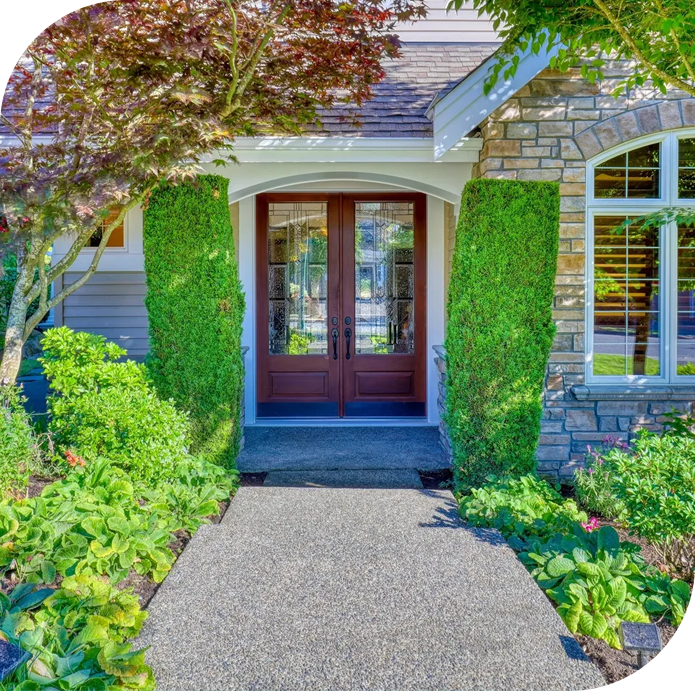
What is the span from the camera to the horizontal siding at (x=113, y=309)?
6.85 meters

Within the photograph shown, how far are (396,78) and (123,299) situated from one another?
12.2 ft

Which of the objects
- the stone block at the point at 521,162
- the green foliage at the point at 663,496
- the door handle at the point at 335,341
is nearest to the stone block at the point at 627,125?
the stone block at the point at 521,162

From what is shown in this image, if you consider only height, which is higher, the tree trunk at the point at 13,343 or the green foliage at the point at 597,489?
the tree trunk at the point at 13,343

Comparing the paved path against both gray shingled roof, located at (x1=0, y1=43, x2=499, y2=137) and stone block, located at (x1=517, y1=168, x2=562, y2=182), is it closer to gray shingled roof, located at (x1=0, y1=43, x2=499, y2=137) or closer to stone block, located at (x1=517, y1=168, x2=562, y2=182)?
stone block, located at (x1=517, y1=168, x2=562, y2=182)

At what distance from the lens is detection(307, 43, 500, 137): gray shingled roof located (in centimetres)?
588

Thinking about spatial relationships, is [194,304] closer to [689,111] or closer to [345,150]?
[345,150]

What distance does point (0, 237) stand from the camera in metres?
4.51

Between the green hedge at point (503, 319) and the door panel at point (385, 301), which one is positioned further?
the door panel at point (385, 301)

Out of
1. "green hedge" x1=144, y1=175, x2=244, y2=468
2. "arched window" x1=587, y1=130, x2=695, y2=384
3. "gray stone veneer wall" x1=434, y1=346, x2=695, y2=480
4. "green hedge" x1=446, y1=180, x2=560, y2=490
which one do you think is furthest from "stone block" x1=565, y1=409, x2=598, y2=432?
"green hedge" x1=144, y1=175, x2=244, y2=468

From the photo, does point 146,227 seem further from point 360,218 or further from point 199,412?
point 360,218

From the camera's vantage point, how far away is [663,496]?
3.34 m

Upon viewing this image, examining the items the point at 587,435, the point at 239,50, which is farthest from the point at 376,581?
the point at 239,50

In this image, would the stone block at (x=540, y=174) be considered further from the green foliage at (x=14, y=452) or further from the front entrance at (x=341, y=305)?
the green foliage at (x=14, y=452)

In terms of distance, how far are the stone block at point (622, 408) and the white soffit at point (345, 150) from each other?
7.85 ft
